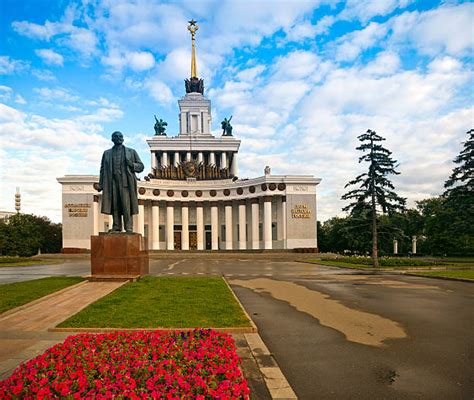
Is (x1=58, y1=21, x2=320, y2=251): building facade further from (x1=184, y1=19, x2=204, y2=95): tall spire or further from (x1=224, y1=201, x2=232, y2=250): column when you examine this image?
(x1=184, y1=19, x2=204, y2=95): tall spire

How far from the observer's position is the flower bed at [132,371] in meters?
3.82

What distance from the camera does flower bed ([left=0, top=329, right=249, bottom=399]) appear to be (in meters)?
3.82

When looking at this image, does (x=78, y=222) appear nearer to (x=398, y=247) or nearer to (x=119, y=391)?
(x=398, y=247)

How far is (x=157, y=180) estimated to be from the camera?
68250 mm

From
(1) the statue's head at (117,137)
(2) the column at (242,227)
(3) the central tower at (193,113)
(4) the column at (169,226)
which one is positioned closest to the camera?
(1) the statue's head at (117,137)

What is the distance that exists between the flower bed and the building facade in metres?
47.7

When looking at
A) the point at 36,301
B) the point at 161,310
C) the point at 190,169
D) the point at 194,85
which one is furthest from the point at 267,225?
the point at 161,310

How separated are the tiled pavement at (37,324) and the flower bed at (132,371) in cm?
130

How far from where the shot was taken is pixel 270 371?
18.1 ft

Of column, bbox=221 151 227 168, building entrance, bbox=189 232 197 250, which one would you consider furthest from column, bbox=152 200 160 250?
column, bbox=221 151 227 168

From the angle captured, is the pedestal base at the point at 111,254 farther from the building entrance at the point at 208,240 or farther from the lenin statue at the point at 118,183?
the building entrance at the point at 208,240

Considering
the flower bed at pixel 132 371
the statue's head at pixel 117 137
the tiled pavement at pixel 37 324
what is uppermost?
the statue's head at pixel 117 137

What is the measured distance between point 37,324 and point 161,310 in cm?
277

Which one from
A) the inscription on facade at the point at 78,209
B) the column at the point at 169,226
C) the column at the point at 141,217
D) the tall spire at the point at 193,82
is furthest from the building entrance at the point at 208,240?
the tall spire at the point at 193,82
